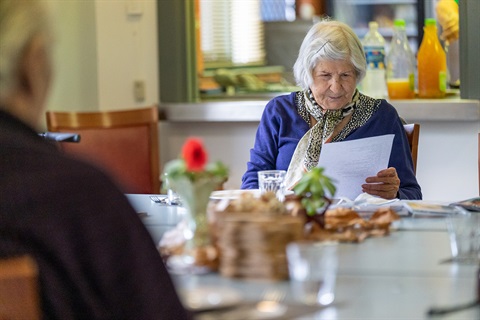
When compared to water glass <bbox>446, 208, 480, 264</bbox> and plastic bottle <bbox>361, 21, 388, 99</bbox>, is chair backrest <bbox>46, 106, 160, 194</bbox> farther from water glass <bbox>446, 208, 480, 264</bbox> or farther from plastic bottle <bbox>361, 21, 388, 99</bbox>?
water glass <bbox>446, 208, 480, 264</bbox>

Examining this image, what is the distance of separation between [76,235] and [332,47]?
1.91 m

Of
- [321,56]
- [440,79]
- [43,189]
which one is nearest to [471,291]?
[43,189]

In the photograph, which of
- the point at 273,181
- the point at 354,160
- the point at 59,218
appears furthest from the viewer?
the point at 354,160

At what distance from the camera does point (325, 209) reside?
2.10 m

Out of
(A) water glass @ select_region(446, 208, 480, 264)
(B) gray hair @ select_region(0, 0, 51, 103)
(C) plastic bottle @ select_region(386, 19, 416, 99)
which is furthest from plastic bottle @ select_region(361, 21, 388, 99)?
(B) gray hair @ select_region(0, 0, 51, 103)

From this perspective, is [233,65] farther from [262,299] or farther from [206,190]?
[262,299]

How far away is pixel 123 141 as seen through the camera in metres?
3.86

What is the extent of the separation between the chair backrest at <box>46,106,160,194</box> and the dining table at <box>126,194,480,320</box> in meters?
1.79

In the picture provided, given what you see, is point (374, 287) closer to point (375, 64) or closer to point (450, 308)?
point (450, 308)

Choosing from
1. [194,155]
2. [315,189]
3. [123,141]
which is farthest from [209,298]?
[123,141]

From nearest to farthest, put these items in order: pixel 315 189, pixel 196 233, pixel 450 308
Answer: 1. pixel 450 308
2. pixel 196 233
3. pixel 315 189

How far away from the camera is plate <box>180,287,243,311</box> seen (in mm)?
1413

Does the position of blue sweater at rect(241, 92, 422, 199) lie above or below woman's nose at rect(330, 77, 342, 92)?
below

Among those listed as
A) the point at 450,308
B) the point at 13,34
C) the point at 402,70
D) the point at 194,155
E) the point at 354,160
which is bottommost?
the point at 450,308
